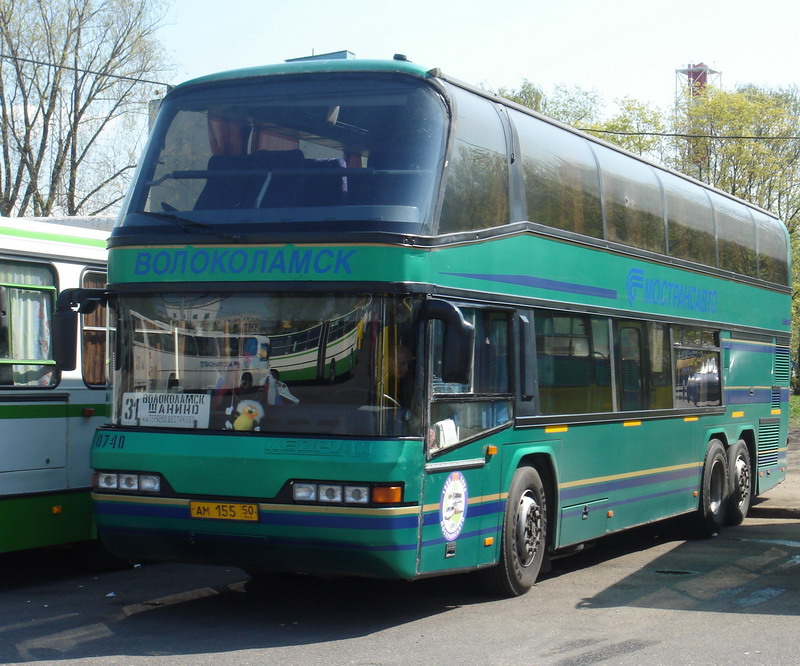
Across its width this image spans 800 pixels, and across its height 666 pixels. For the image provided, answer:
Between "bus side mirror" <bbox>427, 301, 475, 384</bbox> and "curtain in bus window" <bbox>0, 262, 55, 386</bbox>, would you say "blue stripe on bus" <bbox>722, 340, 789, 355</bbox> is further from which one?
"curtain in bus window" <bbox>0, 262, 55, 386</bbox>

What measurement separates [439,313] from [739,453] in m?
8.61

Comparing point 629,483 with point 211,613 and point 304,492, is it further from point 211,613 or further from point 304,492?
point 304,492

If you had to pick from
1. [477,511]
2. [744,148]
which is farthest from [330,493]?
[744,148]

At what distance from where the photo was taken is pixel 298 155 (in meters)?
8.50

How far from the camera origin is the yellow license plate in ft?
26.4

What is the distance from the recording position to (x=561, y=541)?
10.3 m

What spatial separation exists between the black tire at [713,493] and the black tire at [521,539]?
4.59 metres

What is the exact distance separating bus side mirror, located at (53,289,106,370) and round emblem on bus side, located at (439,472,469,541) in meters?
2.94

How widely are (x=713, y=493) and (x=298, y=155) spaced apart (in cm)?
810

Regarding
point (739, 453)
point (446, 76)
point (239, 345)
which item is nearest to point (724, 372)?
point (739, 453)

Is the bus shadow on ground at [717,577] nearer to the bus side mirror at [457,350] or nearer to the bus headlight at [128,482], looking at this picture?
the bus side mirror at [457,350]

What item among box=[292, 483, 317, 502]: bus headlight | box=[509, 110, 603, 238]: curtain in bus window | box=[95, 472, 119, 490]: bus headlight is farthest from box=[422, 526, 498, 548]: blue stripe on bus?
box=[509, 110, 603, 238]: curtain in bus window

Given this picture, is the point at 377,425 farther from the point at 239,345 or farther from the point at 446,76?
the point at 446,76

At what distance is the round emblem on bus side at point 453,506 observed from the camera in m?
8.34
